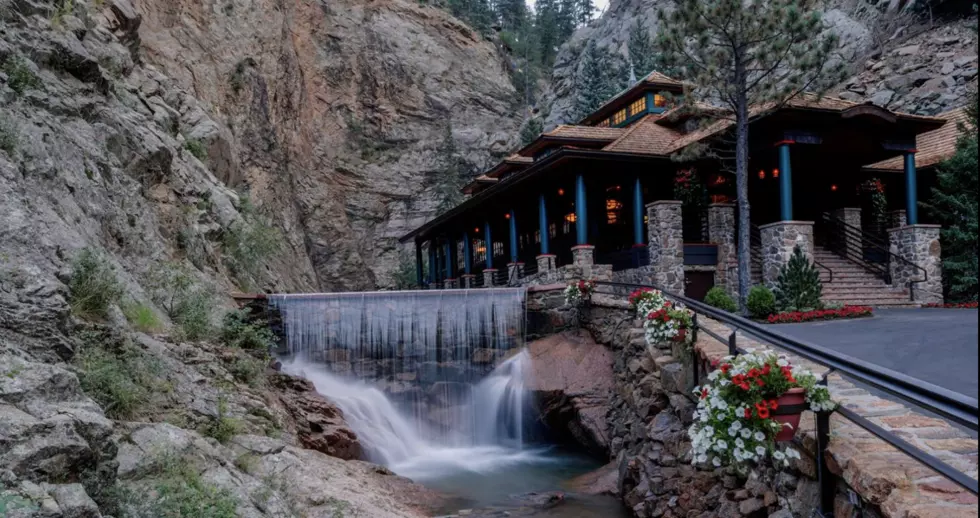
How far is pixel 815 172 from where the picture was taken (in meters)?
24.1

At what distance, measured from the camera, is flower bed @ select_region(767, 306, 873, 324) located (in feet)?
48.0

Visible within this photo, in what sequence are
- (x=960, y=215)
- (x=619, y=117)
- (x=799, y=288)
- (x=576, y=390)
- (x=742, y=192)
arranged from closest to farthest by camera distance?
(x=576, y=390) < (x=799, y=288) < (x=742, y=192) < (x=960, y=215) < (x=619, y=117)

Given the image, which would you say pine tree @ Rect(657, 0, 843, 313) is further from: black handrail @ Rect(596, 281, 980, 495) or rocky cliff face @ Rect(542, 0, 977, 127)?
black handrail @ Rect(596, 281, 980, 495)

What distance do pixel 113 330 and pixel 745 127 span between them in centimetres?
1641

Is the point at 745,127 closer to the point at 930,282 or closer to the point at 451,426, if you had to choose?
the point at 930,282

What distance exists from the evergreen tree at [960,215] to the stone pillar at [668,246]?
9040mm

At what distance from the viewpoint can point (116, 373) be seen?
19.6 feet

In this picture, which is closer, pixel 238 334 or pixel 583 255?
pixel 238 334

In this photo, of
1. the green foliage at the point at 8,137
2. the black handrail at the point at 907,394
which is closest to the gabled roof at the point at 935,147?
A: the black handrail at the point at 907,394

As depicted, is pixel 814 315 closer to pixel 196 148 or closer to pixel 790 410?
pixel 790 410

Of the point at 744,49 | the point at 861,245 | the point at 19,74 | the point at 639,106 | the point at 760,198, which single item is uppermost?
the point at 639,106

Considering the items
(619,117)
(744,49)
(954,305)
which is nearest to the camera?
(954,305)

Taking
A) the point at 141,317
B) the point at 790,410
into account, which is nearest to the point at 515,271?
the point at 141,317

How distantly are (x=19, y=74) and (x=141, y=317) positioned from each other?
210 inches
